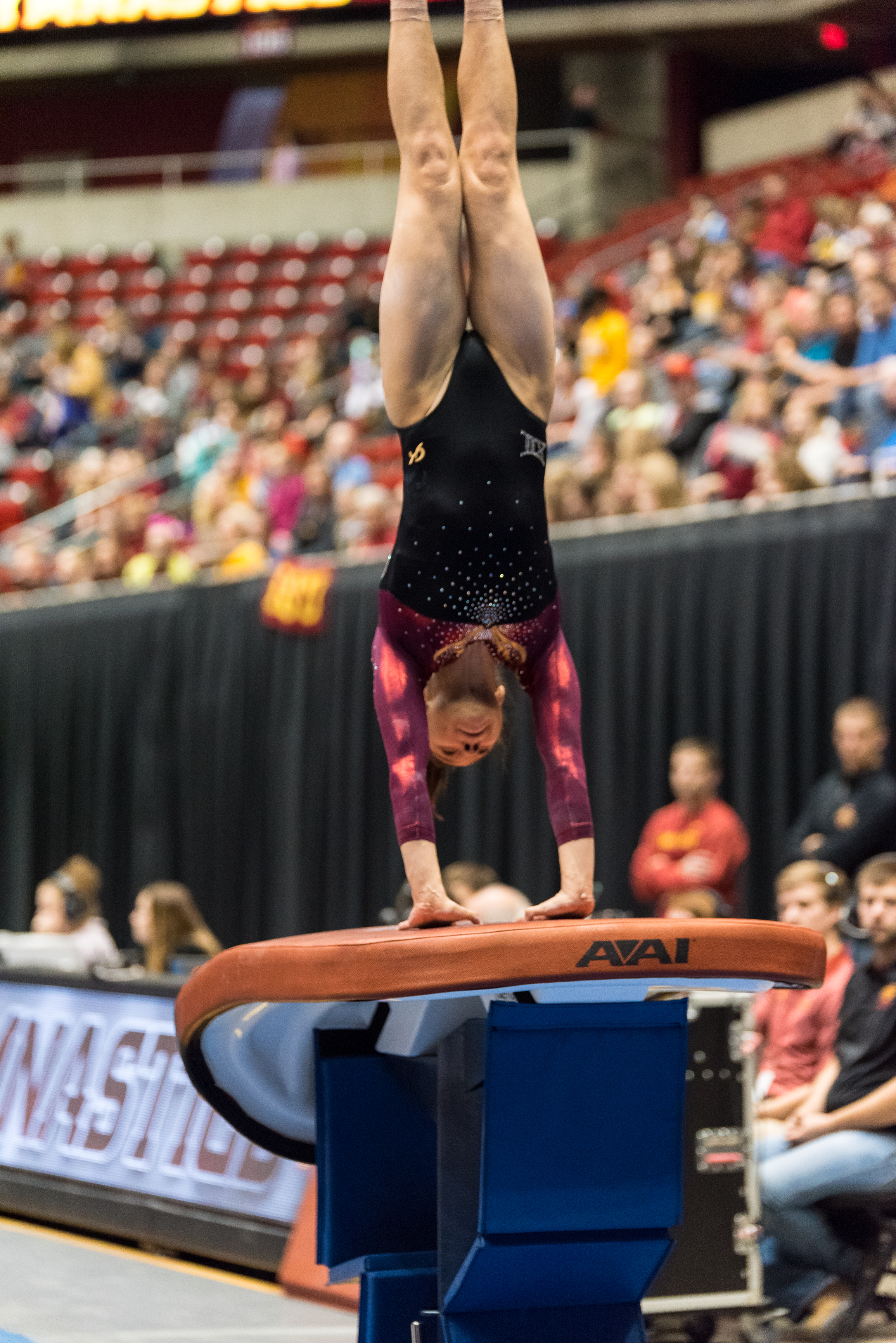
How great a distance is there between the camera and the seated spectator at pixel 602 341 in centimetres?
944

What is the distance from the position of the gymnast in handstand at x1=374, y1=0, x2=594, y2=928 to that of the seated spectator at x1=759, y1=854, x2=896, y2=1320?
4.13 ft

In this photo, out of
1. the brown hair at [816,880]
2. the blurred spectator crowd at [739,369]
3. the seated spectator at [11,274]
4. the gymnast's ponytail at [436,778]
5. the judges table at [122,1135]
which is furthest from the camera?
the seated spectator at [11,274]

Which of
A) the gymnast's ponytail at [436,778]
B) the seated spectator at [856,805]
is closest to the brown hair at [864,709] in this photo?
the seated spectator at [856,805]

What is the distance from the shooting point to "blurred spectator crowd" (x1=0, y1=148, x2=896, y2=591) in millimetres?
7031

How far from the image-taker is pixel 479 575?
10.2 ft

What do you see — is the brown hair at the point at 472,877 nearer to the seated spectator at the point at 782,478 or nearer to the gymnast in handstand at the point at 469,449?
the seated spectator at the point at 782,478

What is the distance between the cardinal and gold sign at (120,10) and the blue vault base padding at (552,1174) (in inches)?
440

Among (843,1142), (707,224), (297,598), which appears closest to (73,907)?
(297,598)

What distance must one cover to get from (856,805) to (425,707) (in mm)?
2660

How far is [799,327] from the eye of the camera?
7781 mm

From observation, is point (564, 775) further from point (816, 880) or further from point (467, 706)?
point (816, 880)

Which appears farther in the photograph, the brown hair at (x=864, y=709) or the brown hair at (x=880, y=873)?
the brown hair at (x=864, y=709)

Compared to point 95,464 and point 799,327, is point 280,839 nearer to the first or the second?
point 799,327

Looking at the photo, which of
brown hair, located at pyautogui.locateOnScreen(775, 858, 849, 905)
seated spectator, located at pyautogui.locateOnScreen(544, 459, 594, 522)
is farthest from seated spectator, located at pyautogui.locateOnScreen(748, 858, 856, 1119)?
seated spectator, located at pyautogui.locateOnScreen(544, 459, 594, 522)
